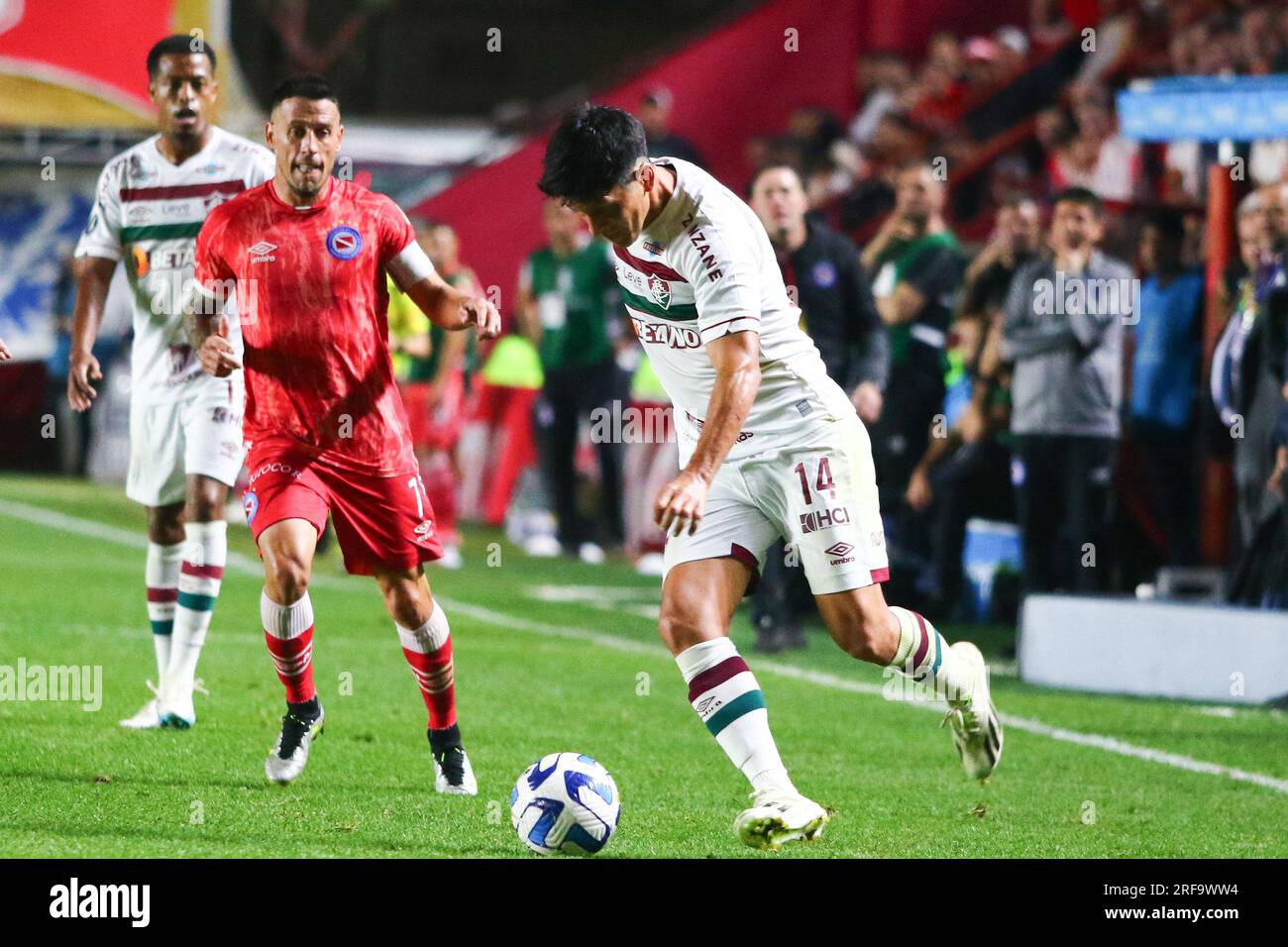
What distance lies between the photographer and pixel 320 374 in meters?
6.61

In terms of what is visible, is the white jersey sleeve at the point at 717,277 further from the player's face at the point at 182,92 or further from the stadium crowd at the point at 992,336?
the stadium crowd at the point at 992,336

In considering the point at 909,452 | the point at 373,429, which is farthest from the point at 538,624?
the point at 373,429

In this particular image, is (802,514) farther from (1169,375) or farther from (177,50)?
(1169,375)

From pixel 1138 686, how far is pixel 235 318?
4.65 meters

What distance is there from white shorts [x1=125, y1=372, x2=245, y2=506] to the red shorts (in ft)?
3.60

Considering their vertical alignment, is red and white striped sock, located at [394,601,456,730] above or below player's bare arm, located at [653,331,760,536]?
below

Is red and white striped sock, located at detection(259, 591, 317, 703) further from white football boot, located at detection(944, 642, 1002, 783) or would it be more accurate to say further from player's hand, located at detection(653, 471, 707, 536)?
white football boot, located at detection(944, 642, 1002, 783)

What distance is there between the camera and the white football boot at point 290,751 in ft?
22.0

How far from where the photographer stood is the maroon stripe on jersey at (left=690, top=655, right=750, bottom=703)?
5.89 meters

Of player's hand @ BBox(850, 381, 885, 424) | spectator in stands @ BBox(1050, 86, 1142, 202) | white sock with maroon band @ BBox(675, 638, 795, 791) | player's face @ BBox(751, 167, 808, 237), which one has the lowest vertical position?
white sock with maroon band @ BBox(675, 638, 795, 791)

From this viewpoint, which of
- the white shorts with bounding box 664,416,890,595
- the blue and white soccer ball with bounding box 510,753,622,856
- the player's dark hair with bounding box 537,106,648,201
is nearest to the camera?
the player's dark hair with bounding box 537,106,648,201

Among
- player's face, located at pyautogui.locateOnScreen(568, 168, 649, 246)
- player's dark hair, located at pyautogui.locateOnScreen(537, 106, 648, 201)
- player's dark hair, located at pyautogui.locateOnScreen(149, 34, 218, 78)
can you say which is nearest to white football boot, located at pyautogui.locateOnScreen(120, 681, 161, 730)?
player's dark hair, located at pyautogui.locateOnScreen(149, 34, 218, 78)

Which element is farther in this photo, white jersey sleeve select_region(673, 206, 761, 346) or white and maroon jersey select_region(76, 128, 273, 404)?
white and maroon jersey select_region(76, 128, 273, 404)

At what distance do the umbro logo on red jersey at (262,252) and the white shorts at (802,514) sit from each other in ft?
5.33
